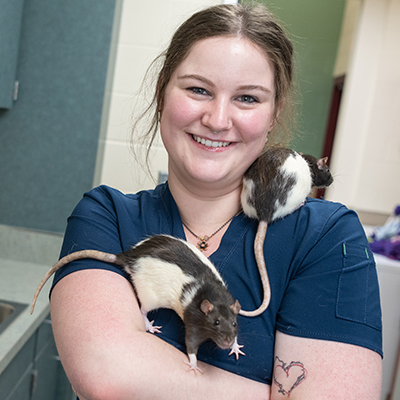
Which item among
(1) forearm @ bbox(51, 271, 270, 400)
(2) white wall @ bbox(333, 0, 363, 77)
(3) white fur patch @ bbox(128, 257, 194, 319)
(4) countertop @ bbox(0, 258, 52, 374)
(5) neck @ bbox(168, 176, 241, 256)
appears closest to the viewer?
(1) forearm @ bbox(51, 271, 270, 400)

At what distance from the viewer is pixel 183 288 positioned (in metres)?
0.86

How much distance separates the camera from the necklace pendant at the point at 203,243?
3.39ft

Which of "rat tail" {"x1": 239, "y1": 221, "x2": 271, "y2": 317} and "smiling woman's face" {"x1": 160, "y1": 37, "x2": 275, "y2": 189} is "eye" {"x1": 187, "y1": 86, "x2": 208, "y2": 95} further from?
"rat tail" {"x1": 239, "y1": 221, "x2": 271, "y2": 317}

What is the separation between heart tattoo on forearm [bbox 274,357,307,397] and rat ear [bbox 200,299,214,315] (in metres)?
0.21

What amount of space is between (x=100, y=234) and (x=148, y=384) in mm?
360

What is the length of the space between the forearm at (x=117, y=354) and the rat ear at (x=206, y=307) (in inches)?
4.6

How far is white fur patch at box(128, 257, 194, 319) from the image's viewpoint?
866 mm

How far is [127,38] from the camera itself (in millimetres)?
2537

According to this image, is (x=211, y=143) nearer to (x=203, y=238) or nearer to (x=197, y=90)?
(x=197, y=90)

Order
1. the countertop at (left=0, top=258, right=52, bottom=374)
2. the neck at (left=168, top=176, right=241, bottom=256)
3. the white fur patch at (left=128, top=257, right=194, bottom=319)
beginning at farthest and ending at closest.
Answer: the countertop at (left=0, top=258, right=52, bottom=374) → the neck at (left=168, top=176, right=241, bottom=256) → the white fur patch at (left=128, top=257, right=194, bottom=319)

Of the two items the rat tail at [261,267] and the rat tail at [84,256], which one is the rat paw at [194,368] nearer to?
the rat tail at [261,267]

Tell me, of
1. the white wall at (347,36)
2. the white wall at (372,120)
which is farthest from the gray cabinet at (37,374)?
the white wall at (347,36)

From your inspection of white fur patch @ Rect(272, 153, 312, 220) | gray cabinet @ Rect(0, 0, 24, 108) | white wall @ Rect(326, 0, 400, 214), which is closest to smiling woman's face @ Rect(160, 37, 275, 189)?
white fur patch @ Rect(272, 153, 312, 220)

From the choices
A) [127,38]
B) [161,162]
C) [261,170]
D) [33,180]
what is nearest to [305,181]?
[261,170]
